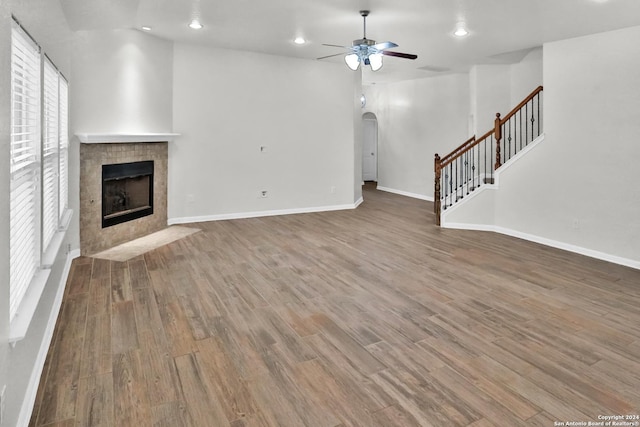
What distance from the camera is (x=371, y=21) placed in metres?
5.26

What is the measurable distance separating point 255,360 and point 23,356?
129cm

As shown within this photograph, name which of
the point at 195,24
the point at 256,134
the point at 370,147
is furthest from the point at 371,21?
the point at 370,147

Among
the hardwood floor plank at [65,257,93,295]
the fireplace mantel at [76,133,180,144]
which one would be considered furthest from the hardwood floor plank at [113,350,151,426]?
the fireplace mantel at [76,133,180,144]

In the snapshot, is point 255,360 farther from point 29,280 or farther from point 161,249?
point 161,249

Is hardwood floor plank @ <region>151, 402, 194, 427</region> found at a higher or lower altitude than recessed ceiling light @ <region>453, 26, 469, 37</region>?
lower

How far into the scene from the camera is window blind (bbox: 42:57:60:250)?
122 inches

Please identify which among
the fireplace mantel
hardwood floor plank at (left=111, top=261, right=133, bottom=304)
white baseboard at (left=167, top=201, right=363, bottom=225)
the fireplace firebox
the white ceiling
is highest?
the white ceiling

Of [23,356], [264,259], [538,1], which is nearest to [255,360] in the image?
[23,356]

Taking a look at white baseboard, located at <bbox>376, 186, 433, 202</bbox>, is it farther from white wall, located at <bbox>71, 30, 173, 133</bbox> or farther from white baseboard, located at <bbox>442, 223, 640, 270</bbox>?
white wall, located at <bbox>71, 30, 173, 133</bbox>

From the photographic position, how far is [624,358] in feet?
9.12

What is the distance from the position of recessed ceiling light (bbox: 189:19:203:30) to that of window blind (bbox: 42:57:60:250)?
7.64 ft

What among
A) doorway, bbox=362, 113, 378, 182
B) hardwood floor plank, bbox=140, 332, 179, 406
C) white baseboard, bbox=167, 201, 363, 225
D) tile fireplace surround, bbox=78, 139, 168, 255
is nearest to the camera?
hardwood floor plank, bbox=140, 332, 179, 406

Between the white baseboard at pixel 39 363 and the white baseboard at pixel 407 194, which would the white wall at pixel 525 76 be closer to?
the white baseboard at pixel 407 194

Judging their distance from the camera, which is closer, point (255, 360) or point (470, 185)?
point (255, 360)
